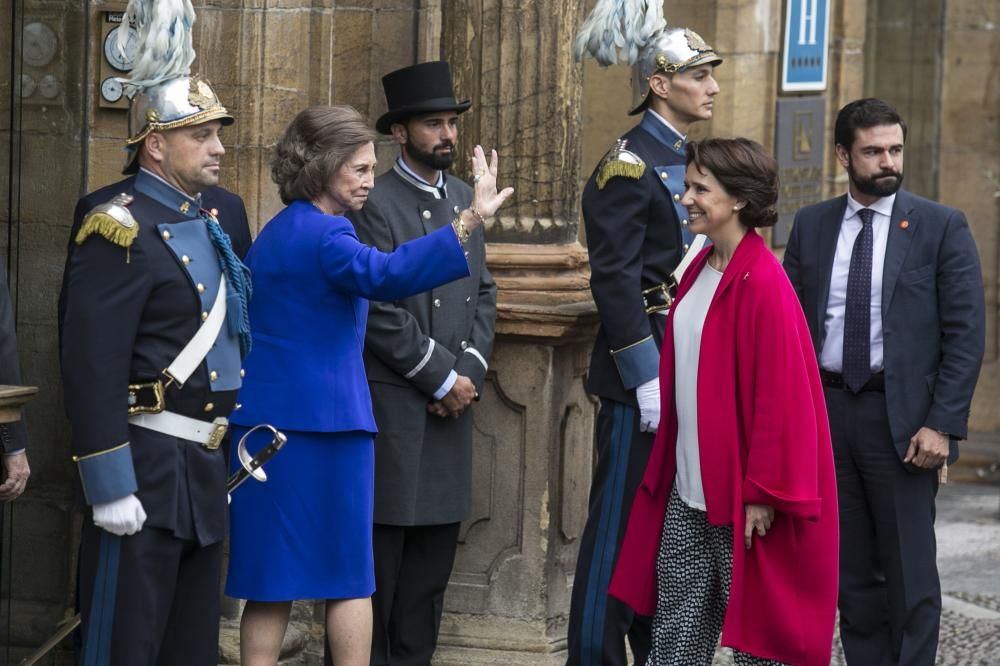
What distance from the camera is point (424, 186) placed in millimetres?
6680

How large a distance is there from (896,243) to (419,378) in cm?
158

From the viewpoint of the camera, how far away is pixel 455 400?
668 centimetres

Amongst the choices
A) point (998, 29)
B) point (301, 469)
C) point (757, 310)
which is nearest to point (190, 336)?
point (301, 469)

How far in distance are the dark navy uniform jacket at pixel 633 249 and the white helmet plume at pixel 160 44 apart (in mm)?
1575

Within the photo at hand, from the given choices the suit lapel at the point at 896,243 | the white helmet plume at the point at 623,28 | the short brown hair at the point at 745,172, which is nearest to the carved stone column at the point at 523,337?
the white helmet plume at the point at 623,28

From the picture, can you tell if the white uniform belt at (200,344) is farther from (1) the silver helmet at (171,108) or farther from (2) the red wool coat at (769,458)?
(2) the red wool coat at (769,458)

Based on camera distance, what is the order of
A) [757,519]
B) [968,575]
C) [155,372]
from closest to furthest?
1. [155,372]
2. [757,519]
3. [968,575]

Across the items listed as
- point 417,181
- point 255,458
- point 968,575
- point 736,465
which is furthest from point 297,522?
point 968,575

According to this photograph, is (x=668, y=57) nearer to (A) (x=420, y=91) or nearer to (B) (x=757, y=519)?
(A) (x=420, y=91)

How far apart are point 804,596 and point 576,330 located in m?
1.77

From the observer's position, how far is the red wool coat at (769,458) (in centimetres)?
548

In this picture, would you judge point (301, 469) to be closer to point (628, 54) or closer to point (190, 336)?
point (190, 336)

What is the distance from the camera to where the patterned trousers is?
5.70 meters

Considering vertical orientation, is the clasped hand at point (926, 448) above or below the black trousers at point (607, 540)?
above
